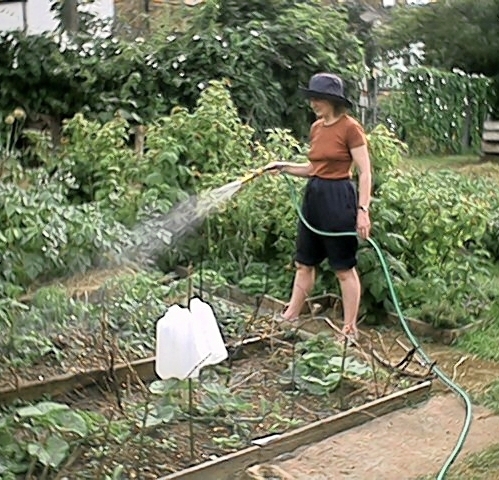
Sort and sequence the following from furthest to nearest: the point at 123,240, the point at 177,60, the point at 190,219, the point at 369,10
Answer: the point at 369,10, the point at 177,60, the point at 190,219, the point at 123,240

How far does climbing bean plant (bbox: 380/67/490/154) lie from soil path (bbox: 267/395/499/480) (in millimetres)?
9212

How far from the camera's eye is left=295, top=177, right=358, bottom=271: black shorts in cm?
498

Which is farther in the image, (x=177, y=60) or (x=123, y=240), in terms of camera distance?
(x=177, y=60)

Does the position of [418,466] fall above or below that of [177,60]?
below

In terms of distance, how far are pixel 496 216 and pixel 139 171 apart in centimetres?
286

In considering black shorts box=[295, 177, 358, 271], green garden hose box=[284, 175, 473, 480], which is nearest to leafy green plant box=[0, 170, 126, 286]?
green garden hose box=[284, 175, 473, 480]

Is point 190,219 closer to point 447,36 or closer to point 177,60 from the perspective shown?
point 177,60

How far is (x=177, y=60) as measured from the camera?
9.41m

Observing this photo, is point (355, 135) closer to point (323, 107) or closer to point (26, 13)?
point (323, 107)

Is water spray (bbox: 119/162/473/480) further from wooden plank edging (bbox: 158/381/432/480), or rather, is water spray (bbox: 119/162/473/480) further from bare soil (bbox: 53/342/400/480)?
wooden plank edging (bbox: 158/381/432/480)

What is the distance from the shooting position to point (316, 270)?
→ 5.78 meters

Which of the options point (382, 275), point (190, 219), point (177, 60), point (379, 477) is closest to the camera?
point (379, 477)

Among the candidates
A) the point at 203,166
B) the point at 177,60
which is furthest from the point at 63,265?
the point at 177,60

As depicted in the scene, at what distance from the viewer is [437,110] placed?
→ 1405 centimetres
